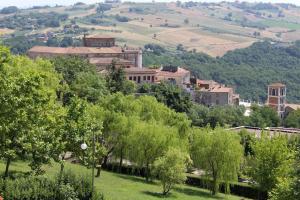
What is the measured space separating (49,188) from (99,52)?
329 feet

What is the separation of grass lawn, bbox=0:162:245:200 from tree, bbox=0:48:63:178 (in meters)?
3.44

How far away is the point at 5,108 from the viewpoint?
27922 mm

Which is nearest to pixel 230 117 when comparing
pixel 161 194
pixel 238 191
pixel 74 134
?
pixel 238 191

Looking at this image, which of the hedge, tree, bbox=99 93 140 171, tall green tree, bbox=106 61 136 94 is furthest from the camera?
tall green tree, bbox=106 61 136 94

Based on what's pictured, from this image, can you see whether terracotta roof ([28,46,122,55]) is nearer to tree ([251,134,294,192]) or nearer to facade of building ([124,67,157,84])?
facade of building ([124,67,157,84])

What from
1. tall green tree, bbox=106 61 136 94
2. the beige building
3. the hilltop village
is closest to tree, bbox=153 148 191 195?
tall green tree, bbox=106 61 136 94

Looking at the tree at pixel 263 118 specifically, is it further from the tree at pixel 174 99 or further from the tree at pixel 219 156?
the tree at pixel 219 156

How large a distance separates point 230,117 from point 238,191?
4769 centimetres

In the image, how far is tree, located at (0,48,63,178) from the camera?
27.9 meters

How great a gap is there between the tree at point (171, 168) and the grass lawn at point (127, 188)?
0.90m

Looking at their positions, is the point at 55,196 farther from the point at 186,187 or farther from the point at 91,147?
the point at 186,187

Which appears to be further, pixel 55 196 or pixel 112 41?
pixel 112 41

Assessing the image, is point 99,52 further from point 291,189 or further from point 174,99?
point 291,189

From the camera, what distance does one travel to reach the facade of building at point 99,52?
126m
